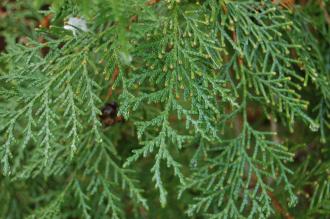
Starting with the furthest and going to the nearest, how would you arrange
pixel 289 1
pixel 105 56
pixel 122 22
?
1. pixel 289 1
2. pixel 105 56
3. pixel 122 22

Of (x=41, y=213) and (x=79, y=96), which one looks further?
(x=41, y=213)

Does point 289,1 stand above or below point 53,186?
above

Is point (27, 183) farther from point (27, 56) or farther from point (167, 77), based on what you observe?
point (167, 77)

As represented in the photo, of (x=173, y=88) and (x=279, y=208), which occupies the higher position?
(x=173, y=88)

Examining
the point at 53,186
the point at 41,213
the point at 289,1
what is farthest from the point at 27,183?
the point at 289,1

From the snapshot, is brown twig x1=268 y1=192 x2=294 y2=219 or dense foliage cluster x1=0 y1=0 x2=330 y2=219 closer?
dense foliage cluster x1=0 y1=0 x2=330 y2=219

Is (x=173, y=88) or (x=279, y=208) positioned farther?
(x=279, y=208)

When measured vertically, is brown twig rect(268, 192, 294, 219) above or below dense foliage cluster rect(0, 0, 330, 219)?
below

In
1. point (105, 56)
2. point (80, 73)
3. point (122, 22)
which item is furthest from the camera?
point (80, 73)
